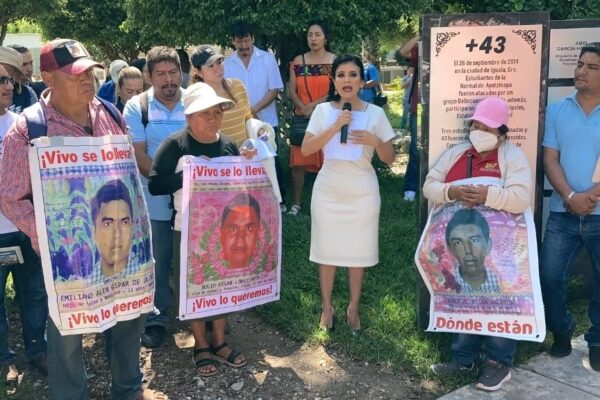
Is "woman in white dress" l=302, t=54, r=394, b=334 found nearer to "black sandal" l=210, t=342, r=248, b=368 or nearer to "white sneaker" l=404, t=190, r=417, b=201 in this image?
"black sandal" l=210, t=342, r=248, b=368

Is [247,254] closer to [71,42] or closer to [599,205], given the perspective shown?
[71,42]

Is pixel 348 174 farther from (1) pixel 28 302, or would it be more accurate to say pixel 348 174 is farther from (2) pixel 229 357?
(1) pixel 28 302

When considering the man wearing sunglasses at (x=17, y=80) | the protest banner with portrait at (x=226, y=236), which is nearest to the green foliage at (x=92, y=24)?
the man wearing sunglasses at (x=17, y=80)

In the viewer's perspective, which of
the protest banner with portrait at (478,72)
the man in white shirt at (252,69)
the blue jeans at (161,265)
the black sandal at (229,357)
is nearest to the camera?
the protest banner with portrait at (478,72)

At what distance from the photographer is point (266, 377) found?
12.8 feet

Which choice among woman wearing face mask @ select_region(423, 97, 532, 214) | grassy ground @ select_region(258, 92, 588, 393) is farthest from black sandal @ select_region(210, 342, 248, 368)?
woman wearing face mask @ select_region(423, 97, 532, 214)

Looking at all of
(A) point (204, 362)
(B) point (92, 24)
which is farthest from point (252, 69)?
(B) point (92, 24)

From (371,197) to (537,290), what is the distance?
121 centimetres

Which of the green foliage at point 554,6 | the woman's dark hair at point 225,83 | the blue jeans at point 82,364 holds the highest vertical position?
the green foliage at point 554,6

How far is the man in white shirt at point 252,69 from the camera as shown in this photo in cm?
628

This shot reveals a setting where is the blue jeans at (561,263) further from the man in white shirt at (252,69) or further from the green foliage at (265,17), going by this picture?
the green foliage at (265,17)

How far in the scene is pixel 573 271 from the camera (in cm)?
482

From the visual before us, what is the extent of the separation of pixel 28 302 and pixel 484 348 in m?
2.97

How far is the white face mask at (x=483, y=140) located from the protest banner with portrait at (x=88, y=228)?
6.53 ft
